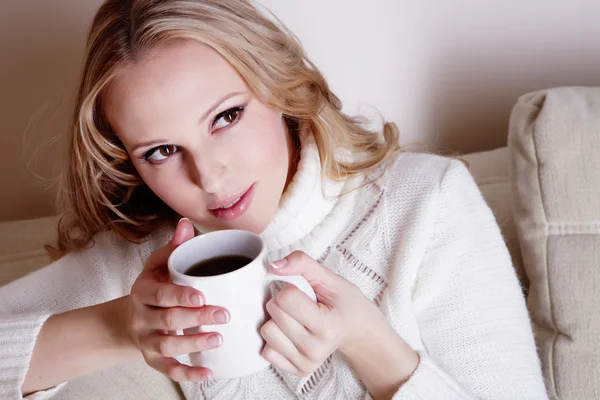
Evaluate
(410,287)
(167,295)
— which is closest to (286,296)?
(167,295)

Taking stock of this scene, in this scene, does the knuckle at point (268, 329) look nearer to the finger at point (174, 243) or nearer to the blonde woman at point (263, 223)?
the blonde woman at point (263, 223)

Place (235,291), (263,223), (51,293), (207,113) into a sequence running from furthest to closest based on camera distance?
1. (51,293)
2. (263,223)
3. (207,113)
4. (235,291)

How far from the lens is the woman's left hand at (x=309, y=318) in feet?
2.35

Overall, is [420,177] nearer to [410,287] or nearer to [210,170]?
[410,287]

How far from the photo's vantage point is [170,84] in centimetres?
88

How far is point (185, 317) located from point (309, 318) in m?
0.13

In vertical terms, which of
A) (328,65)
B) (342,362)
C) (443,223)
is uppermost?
(328,65)

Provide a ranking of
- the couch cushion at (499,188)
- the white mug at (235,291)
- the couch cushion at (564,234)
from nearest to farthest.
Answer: the white mug at (235,291) → the couch cushion at (564,234) → the couch cushion at (499,188)

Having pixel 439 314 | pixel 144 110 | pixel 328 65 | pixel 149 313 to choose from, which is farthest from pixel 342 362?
pixel 328 65

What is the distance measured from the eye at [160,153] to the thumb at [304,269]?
12.1 inches

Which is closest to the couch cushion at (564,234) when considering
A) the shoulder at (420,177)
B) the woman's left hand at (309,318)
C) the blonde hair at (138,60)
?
the shoulder at (420,177)

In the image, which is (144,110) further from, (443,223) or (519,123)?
(519,123)

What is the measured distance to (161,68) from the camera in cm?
89

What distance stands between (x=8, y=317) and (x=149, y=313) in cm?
34
